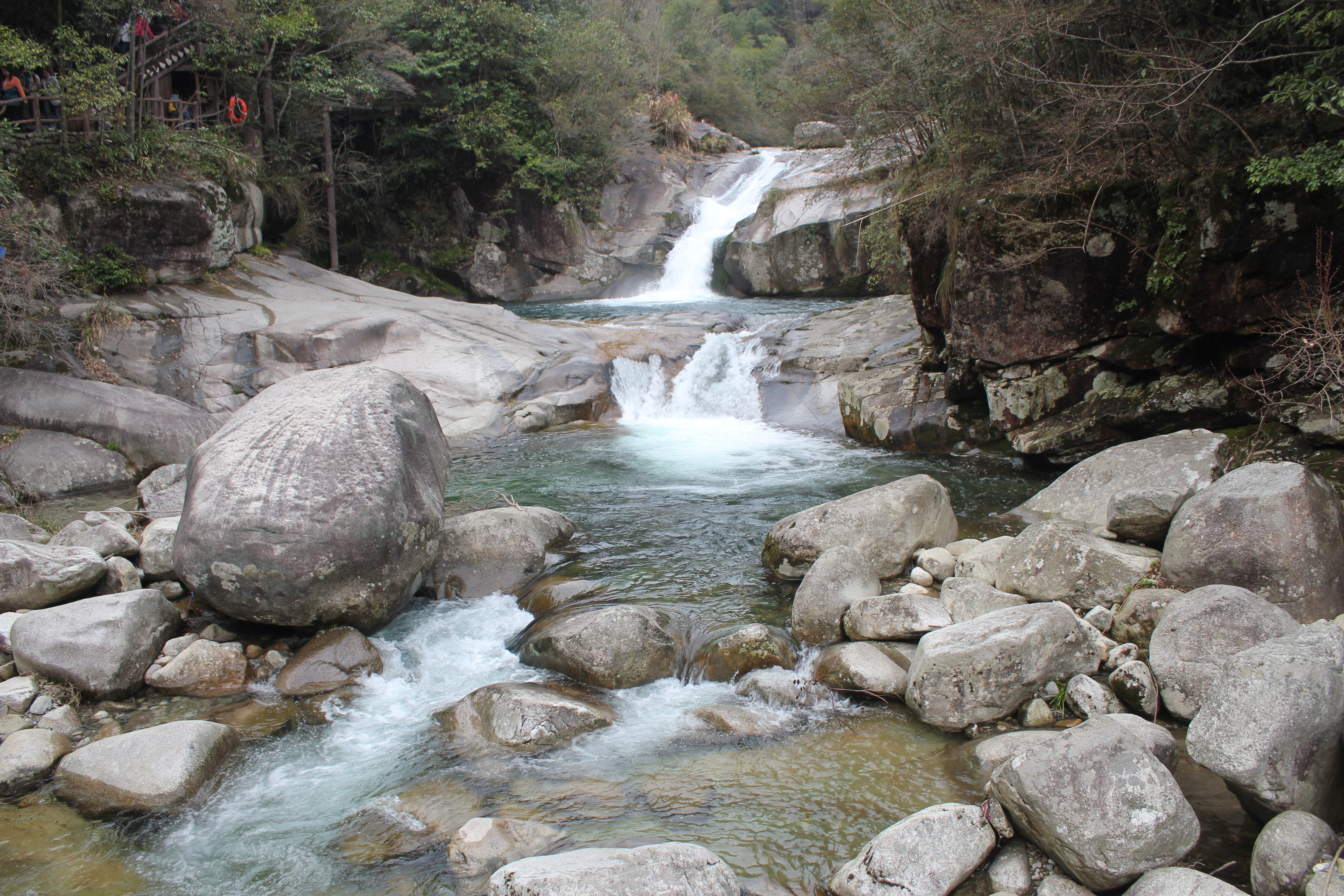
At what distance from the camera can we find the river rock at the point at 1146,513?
5.59m

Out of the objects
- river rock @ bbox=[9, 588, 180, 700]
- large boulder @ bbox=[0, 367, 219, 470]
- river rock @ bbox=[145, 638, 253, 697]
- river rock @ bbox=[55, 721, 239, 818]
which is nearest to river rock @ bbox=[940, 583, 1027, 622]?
river rock @ bbox=[55, 721, 239, 818]

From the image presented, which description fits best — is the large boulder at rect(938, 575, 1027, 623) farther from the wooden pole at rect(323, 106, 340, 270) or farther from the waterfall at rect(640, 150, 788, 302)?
the wooden pole at rect(323, 106, 340, 270)

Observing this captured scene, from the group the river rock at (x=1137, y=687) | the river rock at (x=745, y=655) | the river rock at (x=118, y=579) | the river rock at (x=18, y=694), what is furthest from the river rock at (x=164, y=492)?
the river rock at (x=1137, y=687)

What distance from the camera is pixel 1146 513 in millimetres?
5625

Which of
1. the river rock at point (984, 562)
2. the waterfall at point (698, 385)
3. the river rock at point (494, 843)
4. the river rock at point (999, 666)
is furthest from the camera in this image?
the waterfall at point (698, 385)

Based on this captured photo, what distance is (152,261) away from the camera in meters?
13.0

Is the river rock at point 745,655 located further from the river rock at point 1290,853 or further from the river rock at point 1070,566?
the river rock at point 1290,853

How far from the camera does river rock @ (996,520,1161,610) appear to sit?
5.14 m

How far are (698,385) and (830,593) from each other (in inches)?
336

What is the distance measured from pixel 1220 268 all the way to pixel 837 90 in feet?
19.6

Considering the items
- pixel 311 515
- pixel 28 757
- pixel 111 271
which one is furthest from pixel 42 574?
pixel 111 271

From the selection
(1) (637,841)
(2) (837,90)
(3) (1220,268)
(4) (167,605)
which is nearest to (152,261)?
(4) (167,605)

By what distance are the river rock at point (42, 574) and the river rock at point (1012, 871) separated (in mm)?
6103

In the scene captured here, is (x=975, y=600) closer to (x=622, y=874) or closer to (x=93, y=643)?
(x=622, y=874)
